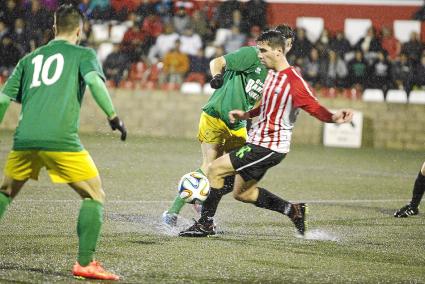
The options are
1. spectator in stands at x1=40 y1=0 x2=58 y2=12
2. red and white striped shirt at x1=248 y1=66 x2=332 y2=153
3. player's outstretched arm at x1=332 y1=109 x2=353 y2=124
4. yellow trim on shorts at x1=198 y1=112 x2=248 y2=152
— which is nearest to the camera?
player's outstretched arm at x1=332 y1=109 x2=353 y2=124

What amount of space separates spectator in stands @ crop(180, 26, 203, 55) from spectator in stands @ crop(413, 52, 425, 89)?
4.95m

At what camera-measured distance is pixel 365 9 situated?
2602 centimetres

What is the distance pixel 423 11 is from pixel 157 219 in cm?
1570

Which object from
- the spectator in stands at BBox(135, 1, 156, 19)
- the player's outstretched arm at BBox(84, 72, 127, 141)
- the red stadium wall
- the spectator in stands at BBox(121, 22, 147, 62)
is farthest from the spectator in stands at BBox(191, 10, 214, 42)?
the player's outstretched arm at BBox(84, 72, 127, 141)

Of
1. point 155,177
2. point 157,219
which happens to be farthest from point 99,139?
point 157,219

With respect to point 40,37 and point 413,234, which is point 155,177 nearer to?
point 413,234

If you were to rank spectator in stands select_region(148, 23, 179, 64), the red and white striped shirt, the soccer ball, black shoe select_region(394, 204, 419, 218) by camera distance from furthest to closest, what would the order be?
1. spectator in stands select_region(148, 23, 179, 64)
2. black shoe select_region(394, 204, 419, 218)
3. the soccer ball
4. the red and white striped shirt

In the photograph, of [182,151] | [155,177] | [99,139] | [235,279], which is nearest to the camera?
[235,279]

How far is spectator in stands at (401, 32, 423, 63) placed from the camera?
71.2 feet

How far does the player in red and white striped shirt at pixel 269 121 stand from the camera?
8.31 metres

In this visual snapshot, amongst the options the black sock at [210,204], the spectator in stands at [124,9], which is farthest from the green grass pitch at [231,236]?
the spectator in stands at [124,9]

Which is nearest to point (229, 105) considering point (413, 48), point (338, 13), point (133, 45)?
point (133, 45)

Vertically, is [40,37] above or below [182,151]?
above

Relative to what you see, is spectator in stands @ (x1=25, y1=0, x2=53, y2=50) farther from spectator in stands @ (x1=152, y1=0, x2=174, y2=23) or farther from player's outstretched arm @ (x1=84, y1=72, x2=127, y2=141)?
player's outstretched arm @ (x1=84, y1=72, x2=127, y2=141)
